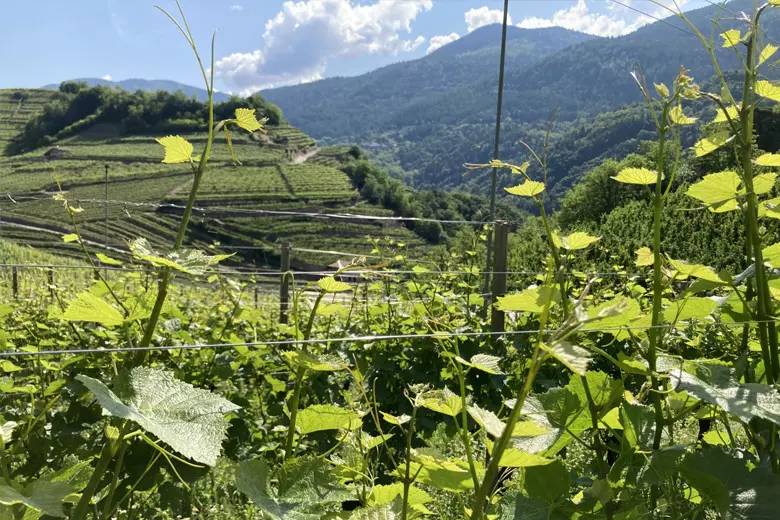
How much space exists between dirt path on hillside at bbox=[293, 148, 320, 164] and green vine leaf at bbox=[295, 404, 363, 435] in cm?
5739

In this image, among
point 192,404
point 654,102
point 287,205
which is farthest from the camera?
point 287,205

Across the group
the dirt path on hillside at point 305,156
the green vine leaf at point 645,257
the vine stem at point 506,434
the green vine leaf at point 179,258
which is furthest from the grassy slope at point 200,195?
the vine stem at point 506,434

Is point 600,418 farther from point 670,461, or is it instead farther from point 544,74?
point 544,74

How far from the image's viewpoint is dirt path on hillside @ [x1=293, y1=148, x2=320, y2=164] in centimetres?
5801

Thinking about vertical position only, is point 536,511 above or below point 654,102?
below

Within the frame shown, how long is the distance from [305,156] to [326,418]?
61709mm

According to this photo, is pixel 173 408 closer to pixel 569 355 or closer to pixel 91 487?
pixel 91 487

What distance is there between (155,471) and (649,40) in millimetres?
198595

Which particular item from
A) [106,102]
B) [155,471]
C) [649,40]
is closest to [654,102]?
[155,471]

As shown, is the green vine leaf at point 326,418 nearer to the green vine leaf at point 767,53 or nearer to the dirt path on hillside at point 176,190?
the green vine leaf at point 767,53

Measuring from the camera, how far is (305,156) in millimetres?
60719

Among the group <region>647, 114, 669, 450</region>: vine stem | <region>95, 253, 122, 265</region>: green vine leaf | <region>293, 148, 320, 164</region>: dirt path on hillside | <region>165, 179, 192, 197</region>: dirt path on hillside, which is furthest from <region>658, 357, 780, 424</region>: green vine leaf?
<region>293, 148, 320, 164</region>: dirt path on hillside

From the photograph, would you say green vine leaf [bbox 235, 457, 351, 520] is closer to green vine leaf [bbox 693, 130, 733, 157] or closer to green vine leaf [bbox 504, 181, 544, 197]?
green vine leaf [bbox 504, 181, 544, 197]

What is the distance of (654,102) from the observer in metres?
0.68
